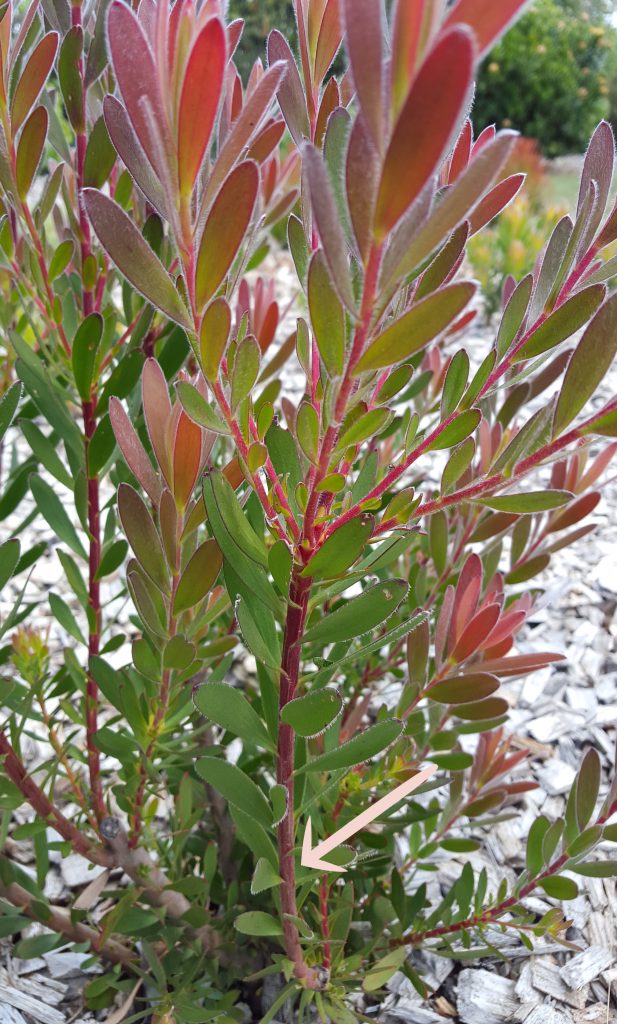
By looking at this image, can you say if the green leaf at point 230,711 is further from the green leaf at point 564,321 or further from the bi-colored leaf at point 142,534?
the green leaf at point 564,321

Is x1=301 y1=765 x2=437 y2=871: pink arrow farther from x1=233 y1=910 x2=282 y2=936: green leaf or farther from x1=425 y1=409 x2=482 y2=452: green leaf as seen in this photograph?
x1=425 y1=409 x2=482 y2=452: green leaf

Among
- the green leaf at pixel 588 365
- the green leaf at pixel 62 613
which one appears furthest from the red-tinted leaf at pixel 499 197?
the green leaf at pixel 62 613

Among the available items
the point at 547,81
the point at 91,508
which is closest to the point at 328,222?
the point at 91,508

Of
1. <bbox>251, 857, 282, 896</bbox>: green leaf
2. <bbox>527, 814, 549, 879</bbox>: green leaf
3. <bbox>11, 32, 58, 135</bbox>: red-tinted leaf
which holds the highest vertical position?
<bbox>11, 32, 58, 135</bbox>: red-tinted leaf

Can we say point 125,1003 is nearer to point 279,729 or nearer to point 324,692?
point 279,729

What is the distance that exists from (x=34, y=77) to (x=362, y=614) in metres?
0.49

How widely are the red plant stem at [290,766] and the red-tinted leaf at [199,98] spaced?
0.92 ft

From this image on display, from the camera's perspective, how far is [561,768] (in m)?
1.54

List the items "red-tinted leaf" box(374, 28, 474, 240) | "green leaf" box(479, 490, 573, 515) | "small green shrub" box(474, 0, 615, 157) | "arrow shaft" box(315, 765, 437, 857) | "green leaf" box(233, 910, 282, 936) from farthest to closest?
"small green shrub" box(474, 0, 615, 157) < "green leaf" box(233, 910, 282, 936) < "arrow shaft" box(315, 765, 437, 857) < "green leaf" box(479, 490, 573, 515) < "red-tinted leaf" box(374, 28, 474, 240)

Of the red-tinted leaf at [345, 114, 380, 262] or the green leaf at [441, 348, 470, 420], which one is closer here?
the red-tinted leaf at [345, 114, 380, 262]

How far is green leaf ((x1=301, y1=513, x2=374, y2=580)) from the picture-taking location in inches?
20.3

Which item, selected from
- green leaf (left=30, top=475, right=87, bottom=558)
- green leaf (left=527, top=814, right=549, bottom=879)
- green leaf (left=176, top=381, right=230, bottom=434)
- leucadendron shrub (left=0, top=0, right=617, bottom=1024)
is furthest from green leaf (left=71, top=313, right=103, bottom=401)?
green leaf (left=527, top=814, right=549, bottom=879)

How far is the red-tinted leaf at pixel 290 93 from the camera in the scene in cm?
59

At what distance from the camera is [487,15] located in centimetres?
33
